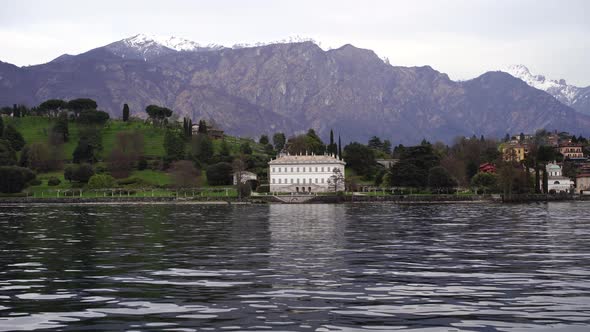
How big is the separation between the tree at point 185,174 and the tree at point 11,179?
34.2 metres

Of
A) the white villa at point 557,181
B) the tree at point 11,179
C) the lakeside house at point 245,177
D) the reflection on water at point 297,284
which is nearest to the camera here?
the reflection on water at point 297,284

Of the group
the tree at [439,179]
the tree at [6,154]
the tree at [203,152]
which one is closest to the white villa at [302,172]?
the tree at [203,152]

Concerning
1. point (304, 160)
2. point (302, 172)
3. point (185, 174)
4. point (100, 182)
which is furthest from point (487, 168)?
point (100, 182)

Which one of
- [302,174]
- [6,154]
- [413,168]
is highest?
[6,154]

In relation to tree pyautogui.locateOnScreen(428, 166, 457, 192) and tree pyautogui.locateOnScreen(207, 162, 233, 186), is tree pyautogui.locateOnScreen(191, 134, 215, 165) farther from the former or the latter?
tree pyautogui.locateOnScreen(428, 166, 457, 192)

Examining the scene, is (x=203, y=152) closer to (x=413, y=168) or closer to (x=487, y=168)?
(x=413, y=168)

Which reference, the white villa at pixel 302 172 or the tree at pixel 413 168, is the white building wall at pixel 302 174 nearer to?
the white villa at pixel 302 172

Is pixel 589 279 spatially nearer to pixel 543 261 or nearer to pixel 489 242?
pixel 543 261

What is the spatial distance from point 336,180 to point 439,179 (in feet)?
82.3

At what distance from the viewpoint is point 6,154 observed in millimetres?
171750

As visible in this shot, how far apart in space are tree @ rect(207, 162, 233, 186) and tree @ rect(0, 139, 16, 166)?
48.5 m

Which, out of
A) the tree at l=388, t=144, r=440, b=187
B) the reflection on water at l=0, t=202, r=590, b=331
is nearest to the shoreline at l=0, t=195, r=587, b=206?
the tree at l=388, t=144, r=440, b=187

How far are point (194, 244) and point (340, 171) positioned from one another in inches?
5305

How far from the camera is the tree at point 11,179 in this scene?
6152 inches
